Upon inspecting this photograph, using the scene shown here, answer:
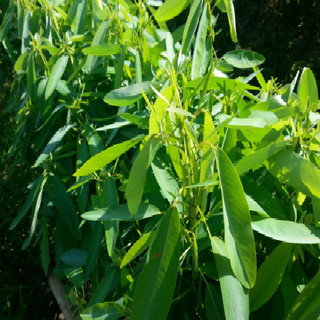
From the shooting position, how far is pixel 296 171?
27.5 inches

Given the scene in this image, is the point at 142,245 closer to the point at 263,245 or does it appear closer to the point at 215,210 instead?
the point at 215,210

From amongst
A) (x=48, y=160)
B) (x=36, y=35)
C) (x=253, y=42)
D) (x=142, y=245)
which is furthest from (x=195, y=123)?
(x=253, y=42)

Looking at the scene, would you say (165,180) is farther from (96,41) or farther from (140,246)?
(96,41)

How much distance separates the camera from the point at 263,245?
85cm

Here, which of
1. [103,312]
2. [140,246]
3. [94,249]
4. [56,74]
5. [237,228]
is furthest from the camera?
[56,74]

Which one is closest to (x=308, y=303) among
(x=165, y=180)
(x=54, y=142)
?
(x=165, y=180)

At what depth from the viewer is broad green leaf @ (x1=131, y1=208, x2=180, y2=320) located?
636 millimetres

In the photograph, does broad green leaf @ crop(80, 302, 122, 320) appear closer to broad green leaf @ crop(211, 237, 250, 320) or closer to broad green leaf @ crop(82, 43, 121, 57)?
broad green leaf @ crop(211, 237, 250, 320)

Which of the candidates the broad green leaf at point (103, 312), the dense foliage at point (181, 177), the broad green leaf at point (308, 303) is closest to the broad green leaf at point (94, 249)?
the dense foliage at point (181, 177)

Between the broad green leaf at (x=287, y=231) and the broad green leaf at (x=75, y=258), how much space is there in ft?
2.00

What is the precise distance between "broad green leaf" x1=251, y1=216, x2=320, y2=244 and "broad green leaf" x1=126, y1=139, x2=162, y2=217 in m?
0.19

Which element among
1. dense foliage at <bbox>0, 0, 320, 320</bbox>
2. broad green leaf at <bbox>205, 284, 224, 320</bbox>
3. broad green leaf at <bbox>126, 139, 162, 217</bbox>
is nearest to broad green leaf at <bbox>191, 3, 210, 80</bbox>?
dense foliage at <bbox>0, 0, 320, 320</bbox>

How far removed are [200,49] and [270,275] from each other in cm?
53

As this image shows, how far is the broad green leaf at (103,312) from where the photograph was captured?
33.9 inches
